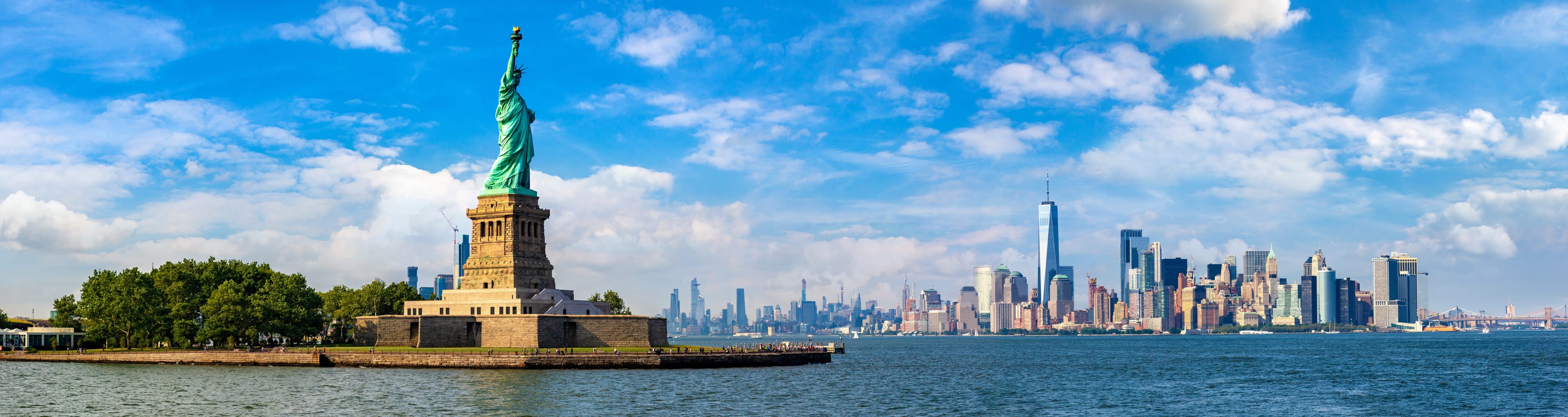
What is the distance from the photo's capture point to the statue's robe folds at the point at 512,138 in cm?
13638

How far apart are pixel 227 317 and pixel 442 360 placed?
28579 mm

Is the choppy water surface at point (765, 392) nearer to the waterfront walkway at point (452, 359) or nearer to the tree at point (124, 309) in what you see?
the waterfront walkway at point (452, 359)

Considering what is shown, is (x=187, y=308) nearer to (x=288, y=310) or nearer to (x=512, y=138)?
(x=288, y=310)

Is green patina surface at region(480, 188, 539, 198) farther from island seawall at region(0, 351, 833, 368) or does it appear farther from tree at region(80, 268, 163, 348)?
tree at region(80, 268, 163, 348)

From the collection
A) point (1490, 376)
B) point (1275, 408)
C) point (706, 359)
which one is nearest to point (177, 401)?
point (706, 359)

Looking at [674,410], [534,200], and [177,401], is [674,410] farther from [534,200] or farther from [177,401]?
[534,200]

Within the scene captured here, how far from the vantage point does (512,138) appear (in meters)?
138

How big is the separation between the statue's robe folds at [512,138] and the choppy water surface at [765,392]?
30.1m

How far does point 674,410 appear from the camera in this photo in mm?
79062

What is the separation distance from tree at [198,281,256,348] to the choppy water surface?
10240 mm

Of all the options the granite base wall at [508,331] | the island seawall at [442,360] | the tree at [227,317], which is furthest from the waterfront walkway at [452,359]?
the granite base wall at [508,331]

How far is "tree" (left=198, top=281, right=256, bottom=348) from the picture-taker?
127812 millimetres

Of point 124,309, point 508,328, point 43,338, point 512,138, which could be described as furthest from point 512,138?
point 43,338

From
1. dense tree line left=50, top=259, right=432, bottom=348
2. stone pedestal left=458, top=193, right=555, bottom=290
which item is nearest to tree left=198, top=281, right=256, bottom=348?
dense tree line left=50, top=259, right=432, bottom=348
